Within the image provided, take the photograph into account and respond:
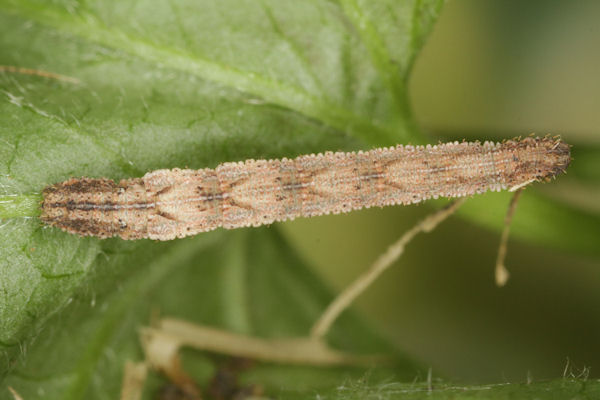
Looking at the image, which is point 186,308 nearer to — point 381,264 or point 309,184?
point 381,264

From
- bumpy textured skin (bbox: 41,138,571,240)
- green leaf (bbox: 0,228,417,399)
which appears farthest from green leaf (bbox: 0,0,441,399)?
bumpy textured skin (bbox: 41,138,571,240)

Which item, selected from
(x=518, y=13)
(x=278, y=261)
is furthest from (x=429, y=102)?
(x=278, y=261)

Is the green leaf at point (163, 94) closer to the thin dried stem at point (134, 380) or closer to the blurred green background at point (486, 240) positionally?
the thin dried stem at point (134, 380)

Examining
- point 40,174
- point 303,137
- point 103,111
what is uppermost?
point 303,137

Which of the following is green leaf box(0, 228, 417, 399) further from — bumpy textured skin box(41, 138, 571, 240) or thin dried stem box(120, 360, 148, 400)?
bumpy textured skin box(41, 138, 571, 240)

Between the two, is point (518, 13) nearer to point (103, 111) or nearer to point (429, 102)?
point (429, 102)

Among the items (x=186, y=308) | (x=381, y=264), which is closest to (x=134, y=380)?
(x=186, y=308)
